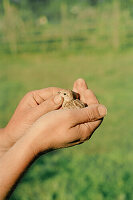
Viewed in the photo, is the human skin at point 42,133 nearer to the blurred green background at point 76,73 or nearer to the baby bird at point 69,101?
the baby bird at point 69,101

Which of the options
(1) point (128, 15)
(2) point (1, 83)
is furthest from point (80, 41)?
(2) point (1, 83)

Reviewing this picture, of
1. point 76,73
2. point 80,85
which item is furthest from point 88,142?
point 76,73

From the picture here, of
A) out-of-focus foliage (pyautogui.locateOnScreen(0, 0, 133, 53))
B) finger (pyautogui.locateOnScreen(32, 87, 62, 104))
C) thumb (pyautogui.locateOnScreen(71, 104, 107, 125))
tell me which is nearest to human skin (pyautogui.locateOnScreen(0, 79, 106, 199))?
thumb (pyautogui.locateOnScreen(71, 104, 107, 125))

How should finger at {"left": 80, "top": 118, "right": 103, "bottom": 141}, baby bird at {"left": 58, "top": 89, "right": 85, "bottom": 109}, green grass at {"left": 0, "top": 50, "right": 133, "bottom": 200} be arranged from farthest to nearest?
green grass at {"left": 0, "top": 50, "right": 133, "bottom": 200}, baby bird at {"left": 58, "top": 89, "right": 85, "bottom": 109}, finger at {"left": 80, "top": 118, "right": 103, "bottom": 141}

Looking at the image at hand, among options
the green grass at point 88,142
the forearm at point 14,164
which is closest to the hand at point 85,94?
the forearm at point 14,164

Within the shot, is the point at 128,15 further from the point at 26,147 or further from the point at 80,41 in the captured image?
the point at 26,147

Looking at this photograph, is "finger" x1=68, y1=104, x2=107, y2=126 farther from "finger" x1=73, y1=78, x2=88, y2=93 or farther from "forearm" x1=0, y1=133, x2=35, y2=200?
"finger" x1=73, y1=78, x2=88, y2=93
